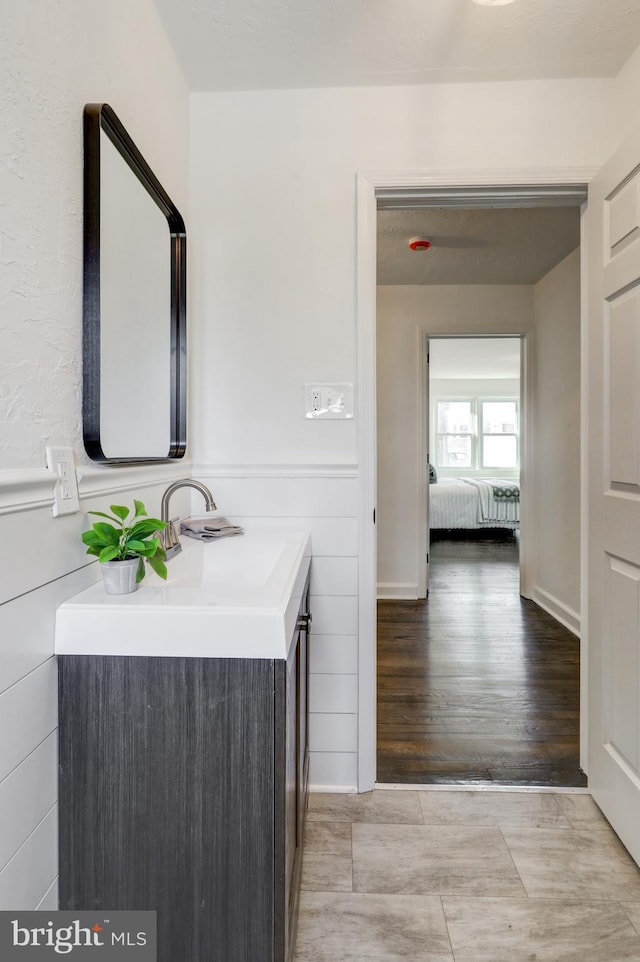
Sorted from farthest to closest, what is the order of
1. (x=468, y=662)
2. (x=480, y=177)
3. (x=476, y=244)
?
(x=476, y=244), (x=468, y=662), (x=480, y=177)

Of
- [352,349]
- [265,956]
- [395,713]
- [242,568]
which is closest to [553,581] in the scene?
[395,713]

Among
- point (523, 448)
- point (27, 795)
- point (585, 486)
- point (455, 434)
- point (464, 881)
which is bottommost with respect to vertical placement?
point (464, 881)

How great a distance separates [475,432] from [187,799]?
9.18m

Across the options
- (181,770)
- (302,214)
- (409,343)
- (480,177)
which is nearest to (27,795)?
(181,770)

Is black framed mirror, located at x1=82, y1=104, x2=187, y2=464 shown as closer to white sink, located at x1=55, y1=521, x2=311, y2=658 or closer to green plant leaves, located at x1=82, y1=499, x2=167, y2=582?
green plant leaves, located at x1=82, y1=499, x2=167, y2=582

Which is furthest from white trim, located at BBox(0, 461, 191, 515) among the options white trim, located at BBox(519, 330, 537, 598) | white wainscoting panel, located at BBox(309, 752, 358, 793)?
white trim, located at BBox(519, 330, 537, 598)

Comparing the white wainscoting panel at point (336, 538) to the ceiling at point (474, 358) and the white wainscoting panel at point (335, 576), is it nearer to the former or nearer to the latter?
the white wainscoting panel at point (335, 576)

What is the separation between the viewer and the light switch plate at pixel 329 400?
1.74 meters

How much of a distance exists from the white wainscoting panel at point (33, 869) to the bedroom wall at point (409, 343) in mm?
3241

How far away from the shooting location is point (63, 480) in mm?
928

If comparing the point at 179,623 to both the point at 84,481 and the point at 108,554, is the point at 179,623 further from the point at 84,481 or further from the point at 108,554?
the point at 84,481

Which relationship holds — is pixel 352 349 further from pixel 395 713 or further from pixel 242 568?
pixel 395 713

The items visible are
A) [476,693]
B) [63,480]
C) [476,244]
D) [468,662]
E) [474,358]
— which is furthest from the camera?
[474,358]

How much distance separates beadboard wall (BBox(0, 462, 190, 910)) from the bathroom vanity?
29 mm
